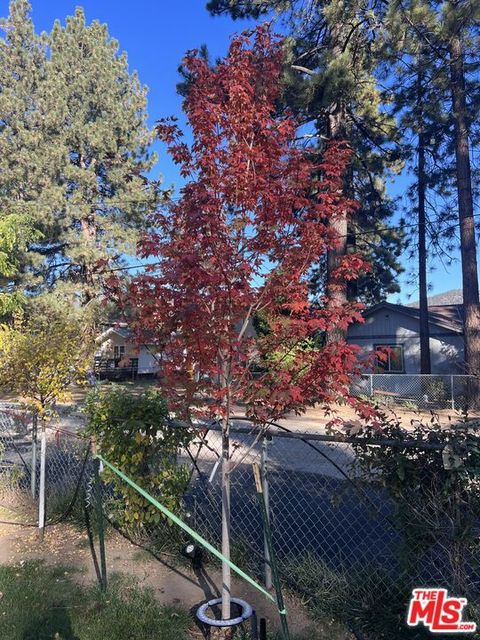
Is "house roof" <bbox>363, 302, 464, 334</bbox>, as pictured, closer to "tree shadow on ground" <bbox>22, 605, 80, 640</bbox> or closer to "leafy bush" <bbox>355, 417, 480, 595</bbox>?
"leafy bush" <bbox>355, 417, 480, 595</bbox>

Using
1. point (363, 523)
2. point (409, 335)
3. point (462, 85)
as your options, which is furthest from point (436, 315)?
point (363, 523)

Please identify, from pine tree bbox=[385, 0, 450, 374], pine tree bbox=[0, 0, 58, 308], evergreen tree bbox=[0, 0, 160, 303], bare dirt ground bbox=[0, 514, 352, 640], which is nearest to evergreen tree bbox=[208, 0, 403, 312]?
pine tree bbox=[385, 0, 450, 374]

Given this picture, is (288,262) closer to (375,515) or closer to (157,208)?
(157,208)

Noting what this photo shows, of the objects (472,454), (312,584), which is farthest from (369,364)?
(312,584)

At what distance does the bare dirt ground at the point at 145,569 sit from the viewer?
2.92 m

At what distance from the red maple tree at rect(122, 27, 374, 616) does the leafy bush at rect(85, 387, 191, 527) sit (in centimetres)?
102

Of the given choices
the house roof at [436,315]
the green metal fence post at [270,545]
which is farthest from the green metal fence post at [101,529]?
the house roof at [436,315]

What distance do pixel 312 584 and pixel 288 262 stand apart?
2094 millimetres

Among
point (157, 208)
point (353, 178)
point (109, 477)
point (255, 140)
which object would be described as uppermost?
point (353, 178)

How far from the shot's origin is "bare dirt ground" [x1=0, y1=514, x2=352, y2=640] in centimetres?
292

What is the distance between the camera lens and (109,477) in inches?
156

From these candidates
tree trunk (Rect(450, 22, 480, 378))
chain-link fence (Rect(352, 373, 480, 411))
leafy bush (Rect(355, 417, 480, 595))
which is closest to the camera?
leafy bush (Rect(355, 417, 480, 595))

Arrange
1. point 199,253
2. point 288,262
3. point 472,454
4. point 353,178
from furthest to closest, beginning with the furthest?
point 353,178, point 288,262, point 199,253, point 472,454

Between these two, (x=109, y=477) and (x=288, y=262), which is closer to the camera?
(x=288, y=262)
